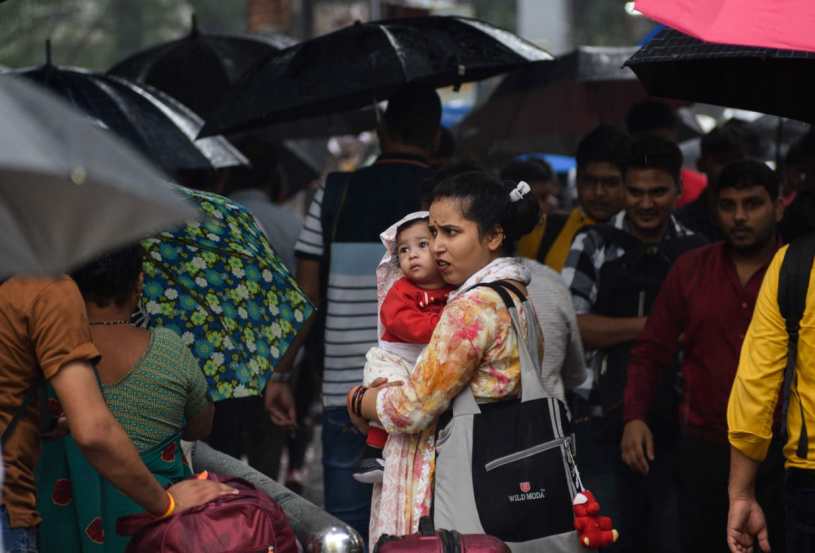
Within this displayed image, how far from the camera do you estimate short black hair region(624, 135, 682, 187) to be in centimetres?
628

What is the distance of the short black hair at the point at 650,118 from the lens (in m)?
8.16

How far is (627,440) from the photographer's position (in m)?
5.84

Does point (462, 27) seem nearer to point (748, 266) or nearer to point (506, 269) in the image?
point (748, 266)

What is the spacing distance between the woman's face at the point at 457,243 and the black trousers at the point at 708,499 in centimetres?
167

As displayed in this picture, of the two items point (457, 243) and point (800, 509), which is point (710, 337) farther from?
point (457, 243)

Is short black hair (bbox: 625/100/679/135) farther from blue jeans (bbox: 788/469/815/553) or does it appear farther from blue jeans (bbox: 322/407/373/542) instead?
blue jeans (bbox: 788/469/815/553)

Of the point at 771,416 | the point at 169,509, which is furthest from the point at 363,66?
the point at 169,509

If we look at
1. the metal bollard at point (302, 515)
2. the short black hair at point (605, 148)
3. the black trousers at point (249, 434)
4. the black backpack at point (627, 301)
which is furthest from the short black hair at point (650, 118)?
the metal bollard at point (302, 515)

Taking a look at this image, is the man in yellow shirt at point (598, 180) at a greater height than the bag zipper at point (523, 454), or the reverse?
the man in yellow shirt at point (598, 180)

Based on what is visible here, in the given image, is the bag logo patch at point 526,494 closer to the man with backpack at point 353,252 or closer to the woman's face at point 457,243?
the woman's face at point 457,243

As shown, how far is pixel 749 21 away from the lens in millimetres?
3873

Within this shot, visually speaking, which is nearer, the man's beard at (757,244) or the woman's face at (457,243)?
the woman's face at (457,243)

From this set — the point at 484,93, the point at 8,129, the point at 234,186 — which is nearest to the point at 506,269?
the point at 8,129

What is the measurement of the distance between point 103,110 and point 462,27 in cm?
167
